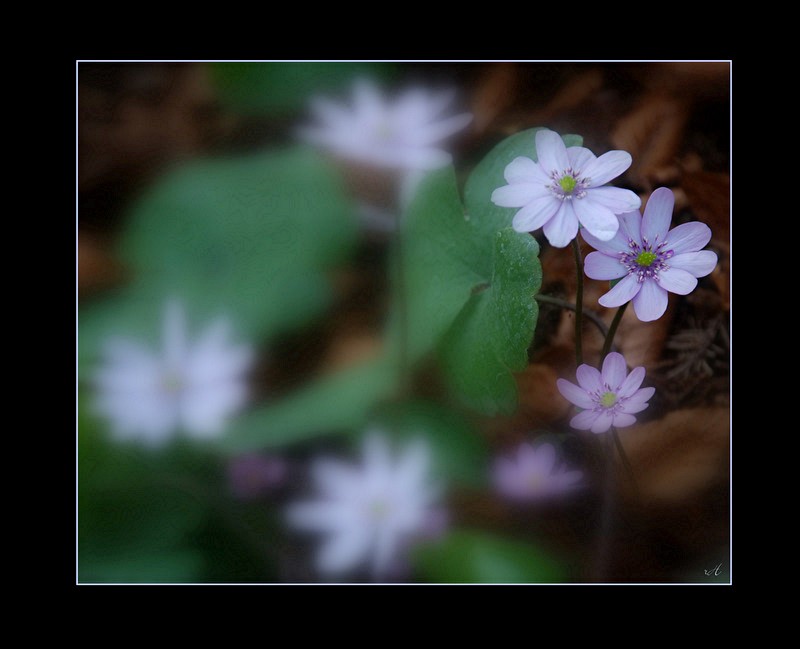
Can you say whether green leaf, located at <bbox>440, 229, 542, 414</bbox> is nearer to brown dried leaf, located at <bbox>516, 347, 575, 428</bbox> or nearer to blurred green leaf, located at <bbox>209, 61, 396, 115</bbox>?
brown dried leaf, located at <bbox>516, 347, 575, 428</bbox>

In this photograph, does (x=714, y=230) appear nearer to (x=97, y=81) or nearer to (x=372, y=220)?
(x=372, y=220)

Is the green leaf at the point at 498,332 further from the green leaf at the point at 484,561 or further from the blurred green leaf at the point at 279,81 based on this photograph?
the blurred green leaf at the point at 279,81

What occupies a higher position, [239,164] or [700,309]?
[239,164]

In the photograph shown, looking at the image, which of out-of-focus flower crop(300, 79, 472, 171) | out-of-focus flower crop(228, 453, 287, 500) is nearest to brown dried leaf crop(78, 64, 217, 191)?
out-of-focus flower crop(300, 79, 472, 171)

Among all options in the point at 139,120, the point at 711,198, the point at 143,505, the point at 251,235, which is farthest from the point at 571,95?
the point at 143,505

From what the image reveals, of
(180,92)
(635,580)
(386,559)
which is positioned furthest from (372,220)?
(635,580)

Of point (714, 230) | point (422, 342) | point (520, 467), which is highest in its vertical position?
point (714, 230)

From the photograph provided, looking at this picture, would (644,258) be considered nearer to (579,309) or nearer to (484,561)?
(579,309)
